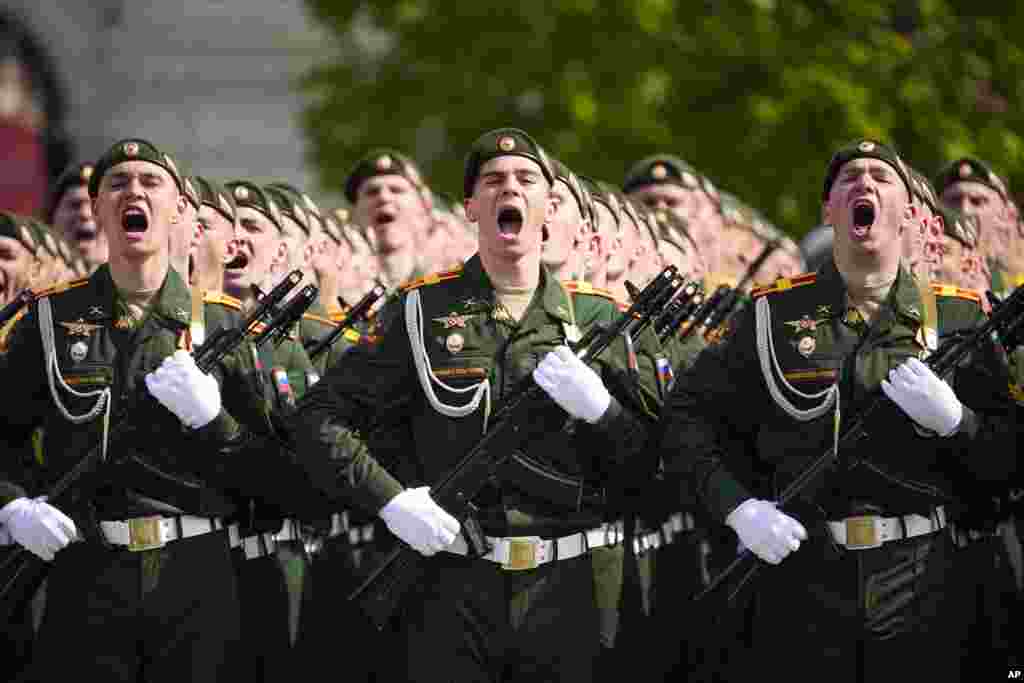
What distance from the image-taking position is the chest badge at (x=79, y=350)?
8508mm

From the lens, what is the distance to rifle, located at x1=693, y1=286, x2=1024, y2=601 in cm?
806

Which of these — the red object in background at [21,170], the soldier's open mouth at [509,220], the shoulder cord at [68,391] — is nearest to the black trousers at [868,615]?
the soldier's open mouth at [509,220]

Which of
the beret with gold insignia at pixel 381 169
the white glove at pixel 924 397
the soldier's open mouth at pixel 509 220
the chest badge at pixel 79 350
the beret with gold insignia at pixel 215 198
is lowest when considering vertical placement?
the white glove at pixel 924 397

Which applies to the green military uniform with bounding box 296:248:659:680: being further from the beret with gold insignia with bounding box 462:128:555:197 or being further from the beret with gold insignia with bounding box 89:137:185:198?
the beret with gold insignia with bounding box 89:137:185:198

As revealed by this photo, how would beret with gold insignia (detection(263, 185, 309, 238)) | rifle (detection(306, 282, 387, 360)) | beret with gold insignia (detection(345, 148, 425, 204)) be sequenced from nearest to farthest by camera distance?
rifle (detection(306, 282, 387, 360)) < beret with gold insignia (detection(263, 185, 309, 238)) < beret with gold insignia (detection(345, 148, 425, 204))

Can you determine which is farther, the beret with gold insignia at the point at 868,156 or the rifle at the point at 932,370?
the beret with gold insignia at the point at 868,156

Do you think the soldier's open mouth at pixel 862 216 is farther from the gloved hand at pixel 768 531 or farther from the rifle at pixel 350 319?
the rifle at pixel 350 319

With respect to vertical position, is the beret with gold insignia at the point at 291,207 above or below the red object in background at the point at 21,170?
below

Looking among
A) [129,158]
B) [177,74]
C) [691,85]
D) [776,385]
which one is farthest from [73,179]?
[177,74]

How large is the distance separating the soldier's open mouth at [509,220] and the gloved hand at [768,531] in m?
1.35

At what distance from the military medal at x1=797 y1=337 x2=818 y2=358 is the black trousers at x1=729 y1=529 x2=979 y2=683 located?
0.66 metres

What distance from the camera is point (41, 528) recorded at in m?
8.34

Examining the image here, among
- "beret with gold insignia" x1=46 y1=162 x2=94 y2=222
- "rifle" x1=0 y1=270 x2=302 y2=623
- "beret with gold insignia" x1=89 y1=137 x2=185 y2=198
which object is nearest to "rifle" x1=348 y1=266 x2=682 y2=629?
"rifle" x1=0 y1=270 x2=302 y2=623

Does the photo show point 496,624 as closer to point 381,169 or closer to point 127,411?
point 127,411
